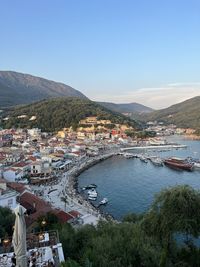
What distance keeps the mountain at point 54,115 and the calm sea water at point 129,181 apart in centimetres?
3864

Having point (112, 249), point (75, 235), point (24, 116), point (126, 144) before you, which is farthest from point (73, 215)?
point (24, 116)

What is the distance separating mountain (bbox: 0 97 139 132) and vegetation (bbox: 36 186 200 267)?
8177cm

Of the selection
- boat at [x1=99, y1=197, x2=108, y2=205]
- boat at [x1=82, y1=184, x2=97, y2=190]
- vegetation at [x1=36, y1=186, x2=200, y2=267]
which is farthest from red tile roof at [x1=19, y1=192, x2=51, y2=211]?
boat at [x1=82, y1=184, x2=97, y2=190]

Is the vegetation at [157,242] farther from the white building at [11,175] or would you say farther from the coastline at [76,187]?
the white building at [11,175]

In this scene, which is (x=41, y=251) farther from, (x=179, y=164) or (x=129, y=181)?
(x=179, y=164)

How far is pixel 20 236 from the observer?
5941 mm

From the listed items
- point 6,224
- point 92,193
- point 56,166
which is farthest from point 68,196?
point 56,166

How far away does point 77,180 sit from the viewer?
40.0 meters

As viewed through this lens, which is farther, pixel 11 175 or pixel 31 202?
pixel 11 175

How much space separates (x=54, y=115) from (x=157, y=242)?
88364 mm

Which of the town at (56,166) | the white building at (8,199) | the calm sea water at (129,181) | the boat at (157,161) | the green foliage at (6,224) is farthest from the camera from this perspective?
the boat at (157,161)

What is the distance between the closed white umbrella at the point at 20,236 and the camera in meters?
5.85

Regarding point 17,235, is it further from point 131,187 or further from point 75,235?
point 131,187

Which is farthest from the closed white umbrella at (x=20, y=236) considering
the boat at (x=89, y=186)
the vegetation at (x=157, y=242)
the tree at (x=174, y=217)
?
the boat at (x=89, y=186)
